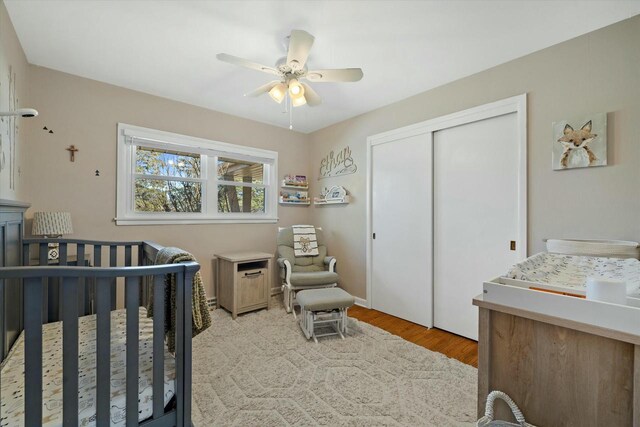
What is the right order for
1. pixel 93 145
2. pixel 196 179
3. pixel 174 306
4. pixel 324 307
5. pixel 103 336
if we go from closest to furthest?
pixel 103 336, pixel 174 306, pixel 324 307, pixel 93 145, pixel 196 179

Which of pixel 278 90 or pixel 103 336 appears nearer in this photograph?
pixel 103 336

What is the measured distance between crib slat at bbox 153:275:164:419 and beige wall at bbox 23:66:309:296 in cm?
214

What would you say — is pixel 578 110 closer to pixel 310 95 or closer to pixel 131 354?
pixel 310 95

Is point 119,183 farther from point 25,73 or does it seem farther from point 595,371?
point 595,371

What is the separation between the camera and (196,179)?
3.19 m

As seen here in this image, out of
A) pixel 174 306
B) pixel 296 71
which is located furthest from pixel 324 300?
pixel 296 71

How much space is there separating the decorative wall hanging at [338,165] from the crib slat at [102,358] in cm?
295

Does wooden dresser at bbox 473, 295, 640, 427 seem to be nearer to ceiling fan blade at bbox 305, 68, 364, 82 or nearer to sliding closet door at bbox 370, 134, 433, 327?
ceiling fan blade at bbox 305, 68, 364, 82

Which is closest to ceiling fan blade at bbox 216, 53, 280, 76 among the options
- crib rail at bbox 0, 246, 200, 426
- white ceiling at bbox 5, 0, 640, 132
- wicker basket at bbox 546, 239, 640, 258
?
white ceiling at bbox 5, 0, 640, 132

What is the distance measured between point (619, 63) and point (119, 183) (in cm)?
411

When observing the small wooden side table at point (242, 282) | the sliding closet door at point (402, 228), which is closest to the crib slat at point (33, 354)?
the small wooden side table at point (242, 282)

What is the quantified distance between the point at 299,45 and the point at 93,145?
223 centimetres

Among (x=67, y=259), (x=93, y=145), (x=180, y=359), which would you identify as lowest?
(x=180, y=359)

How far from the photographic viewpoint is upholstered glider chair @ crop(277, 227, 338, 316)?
9.91ft
